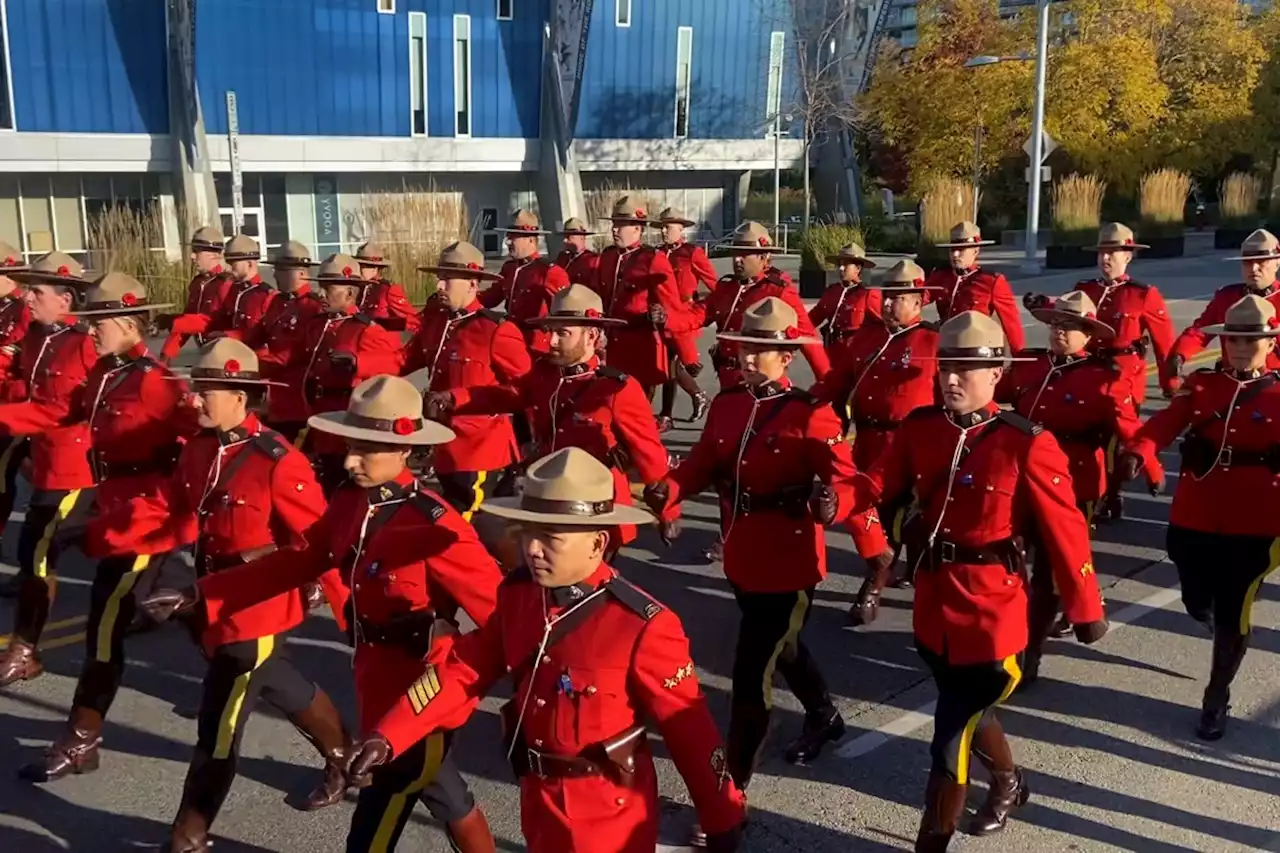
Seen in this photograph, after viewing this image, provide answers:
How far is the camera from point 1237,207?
39.0m

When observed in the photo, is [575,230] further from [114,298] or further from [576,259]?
[114,298]

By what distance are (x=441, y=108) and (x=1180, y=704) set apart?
34.4 m

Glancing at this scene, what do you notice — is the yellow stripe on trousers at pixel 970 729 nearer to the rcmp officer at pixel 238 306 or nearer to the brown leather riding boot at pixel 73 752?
the brown leather riding boot at pixel 73 752

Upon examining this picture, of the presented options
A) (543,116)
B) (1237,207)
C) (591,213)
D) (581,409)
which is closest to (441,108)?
(543,116)

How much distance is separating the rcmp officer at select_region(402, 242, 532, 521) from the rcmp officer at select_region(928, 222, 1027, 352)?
150 inches

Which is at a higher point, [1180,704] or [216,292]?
[216,292]

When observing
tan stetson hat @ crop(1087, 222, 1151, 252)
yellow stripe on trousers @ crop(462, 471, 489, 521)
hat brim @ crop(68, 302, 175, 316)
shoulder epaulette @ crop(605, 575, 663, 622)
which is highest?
tan stetson hat @ crop(1087, 222, 1151, 252)

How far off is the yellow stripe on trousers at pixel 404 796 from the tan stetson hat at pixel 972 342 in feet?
7.41

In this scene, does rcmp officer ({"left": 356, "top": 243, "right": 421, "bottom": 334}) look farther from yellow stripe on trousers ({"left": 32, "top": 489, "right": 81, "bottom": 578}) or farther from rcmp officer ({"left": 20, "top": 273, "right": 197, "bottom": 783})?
rcmp officer ({"left": 20, "top": 273, "right": 197, "bottom": 783})

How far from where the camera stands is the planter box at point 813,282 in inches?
937

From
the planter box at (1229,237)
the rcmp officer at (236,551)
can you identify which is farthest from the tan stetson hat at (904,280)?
the planter box at (1229,237)

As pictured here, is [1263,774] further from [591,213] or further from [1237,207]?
[1237,207]

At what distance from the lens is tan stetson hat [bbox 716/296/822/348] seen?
16.7ft

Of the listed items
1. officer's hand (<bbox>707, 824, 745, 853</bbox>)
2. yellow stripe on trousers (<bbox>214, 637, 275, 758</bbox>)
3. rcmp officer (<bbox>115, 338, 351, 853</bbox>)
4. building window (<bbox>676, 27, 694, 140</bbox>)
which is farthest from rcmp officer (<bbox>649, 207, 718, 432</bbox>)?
building window (<bbox>676, 27, 694, 140</bbox>)
